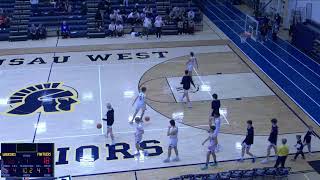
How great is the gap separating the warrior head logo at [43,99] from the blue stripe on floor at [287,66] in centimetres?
973

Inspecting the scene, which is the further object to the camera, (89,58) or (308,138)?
(89,58)

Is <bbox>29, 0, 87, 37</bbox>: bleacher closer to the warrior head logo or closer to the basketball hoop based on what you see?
the warrior head logo

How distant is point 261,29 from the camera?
27828mm

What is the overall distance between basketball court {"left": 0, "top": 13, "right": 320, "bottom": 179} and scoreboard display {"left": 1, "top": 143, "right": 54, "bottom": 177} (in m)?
3.03

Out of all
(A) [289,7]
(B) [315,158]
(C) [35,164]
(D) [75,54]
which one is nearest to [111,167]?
(C) [35,164]

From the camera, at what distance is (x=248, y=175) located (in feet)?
42.7

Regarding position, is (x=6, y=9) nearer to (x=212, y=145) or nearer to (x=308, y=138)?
(x=212, y=145)

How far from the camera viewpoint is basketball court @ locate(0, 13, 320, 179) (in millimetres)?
14891

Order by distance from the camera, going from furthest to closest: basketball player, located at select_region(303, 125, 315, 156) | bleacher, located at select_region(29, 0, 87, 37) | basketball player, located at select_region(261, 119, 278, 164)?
1. bleacher, located at select_region(29, 0, 87, 37)
2. basketball player, located at select_region(303, 125, 315, 156)
3. basketball player, located at select_region(261, 119, 278, 164)

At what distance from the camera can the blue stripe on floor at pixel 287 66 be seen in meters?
19.5

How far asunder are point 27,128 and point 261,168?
875 cm

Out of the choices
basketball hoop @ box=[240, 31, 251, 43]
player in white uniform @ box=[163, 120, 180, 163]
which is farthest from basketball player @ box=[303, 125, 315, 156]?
basketball hoop @ box=[240, 31, 251, 43]

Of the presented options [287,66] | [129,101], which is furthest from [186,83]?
[287,66]

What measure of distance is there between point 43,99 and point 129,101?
3720 millimetres
